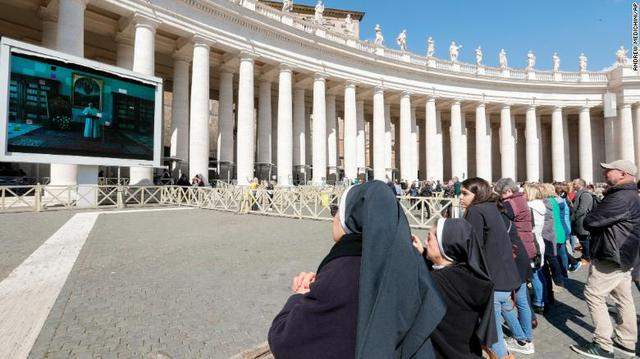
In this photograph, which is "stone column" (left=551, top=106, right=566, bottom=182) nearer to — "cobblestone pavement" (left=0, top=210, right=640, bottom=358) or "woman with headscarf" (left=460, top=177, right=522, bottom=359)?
"cobblestone pavement" (left=0, top=210, right=640, bottom=358)

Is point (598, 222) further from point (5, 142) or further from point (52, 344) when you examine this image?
point (5, 142)

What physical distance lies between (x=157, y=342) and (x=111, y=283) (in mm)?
2382

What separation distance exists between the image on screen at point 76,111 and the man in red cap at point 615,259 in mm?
17741

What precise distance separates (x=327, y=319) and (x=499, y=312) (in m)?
2.75

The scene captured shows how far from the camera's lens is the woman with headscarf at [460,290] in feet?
6.69

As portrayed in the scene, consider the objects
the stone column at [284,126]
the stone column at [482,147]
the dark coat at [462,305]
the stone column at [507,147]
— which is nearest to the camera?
the dark coat at [462,305]

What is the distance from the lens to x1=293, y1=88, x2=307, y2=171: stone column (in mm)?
30125

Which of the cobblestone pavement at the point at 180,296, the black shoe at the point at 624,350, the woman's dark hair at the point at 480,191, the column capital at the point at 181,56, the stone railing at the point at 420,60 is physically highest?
the stone railing at the point at 420,60

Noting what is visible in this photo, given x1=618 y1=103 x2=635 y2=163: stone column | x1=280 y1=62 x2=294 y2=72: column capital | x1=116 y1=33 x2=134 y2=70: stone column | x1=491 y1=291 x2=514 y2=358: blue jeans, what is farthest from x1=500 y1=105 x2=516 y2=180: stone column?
x1=491 y1=291 x2=514 y2=358: blue jeans

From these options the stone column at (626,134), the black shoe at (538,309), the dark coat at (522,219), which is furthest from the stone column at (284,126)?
the stone column at (626,134)

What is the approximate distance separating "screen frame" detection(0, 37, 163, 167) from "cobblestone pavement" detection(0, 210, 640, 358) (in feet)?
18.6

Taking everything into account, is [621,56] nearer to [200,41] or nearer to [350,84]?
[350,84]

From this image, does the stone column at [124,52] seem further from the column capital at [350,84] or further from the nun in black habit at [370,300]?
the nun in black habit at [370,300]

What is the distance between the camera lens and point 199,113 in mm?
21078
